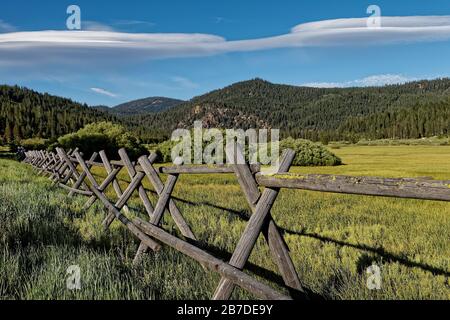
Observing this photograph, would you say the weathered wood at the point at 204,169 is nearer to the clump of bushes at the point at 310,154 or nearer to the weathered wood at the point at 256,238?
the weathered wood at the point at 256,238

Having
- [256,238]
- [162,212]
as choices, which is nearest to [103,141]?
[162,212]

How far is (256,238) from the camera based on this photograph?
12.8ft

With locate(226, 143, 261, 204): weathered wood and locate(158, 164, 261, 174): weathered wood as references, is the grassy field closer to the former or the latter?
locate(226, 143, 261, 204): weathered wood

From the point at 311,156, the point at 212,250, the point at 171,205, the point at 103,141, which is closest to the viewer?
the point at 171,205

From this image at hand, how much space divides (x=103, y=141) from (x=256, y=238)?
54761 millimetres

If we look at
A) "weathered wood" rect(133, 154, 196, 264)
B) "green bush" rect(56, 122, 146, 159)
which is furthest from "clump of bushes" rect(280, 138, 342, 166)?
"weathered wood" rect(133, 154, 196, 264)

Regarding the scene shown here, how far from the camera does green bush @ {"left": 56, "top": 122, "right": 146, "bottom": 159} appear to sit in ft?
177

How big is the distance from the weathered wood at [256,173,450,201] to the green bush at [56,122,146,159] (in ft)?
171

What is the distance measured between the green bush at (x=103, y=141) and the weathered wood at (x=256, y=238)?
51683 mm

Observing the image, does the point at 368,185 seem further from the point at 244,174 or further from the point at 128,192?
the point at 128,192

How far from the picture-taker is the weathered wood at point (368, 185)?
2850 millimetres
